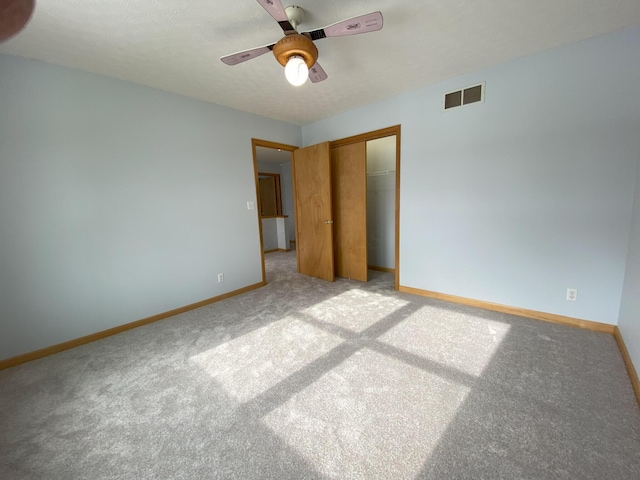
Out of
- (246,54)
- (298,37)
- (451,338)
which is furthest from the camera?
(451,338)

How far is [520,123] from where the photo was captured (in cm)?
239

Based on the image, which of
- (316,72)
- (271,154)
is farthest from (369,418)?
(271,154)

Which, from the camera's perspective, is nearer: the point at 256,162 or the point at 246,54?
the point at 246,54

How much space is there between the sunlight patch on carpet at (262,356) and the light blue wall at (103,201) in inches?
46.2

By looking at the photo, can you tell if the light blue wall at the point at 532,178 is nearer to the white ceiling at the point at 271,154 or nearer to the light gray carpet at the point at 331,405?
the light gray carpet at the point at 331,405

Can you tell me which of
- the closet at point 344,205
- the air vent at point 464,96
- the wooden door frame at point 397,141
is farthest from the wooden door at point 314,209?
the air vent at point 464,96

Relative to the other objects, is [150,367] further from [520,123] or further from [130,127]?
[520,123]

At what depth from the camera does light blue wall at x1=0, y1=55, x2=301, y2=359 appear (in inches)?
81.0

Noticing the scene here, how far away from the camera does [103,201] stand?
7.91 feet

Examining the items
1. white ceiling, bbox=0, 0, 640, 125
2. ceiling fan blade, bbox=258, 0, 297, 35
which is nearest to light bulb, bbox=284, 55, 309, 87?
ceiling fan blade, bbox=258, 0, 297, 35

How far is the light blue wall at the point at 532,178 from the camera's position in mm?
2062

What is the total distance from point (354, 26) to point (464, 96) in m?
1.72

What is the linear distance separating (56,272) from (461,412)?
10.6 ft

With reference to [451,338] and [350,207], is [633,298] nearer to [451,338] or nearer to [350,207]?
[451,338]
